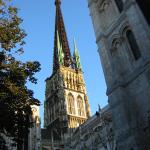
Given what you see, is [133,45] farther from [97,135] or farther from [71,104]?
[71,104]

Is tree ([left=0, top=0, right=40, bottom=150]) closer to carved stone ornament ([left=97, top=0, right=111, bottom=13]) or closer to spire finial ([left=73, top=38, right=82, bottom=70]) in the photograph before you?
carved stone ornament ([left=97, top=0, right=111, bottom=13])

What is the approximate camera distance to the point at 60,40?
87.1 meters

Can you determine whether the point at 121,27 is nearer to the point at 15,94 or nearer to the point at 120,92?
the point at 120,92

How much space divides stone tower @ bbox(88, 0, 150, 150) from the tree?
5.06 metres

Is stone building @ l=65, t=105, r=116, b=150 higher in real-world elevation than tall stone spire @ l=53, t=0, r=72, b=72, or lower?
lower

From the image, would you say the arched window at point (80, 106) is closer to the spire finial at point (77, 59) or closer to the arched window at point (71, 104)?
the arched window at point (71, 104)

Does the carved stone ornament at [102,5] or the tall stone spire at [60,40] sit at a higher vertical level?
the tall stone spire at [60,40]

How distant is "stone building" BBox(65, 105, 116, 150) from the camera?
135 ft

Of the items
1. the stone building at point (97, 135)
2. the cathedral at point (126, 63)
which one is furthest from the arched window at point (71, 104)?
the cathedral at point (126, 63)

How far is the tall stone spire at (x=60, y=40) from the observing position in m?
81.2

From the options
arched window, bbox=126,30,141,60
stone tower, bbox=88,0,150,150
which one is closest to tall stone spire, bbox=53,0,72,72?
stone tower, bbox=88,0,150,150

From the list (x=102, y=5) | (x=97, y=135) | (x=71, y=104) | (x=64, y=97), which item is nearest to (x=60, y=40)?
(x=64, y=97)

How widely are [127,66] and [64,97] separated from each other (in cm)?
5179

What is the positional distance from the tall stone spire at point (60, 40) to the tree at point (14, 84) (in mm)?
62823
